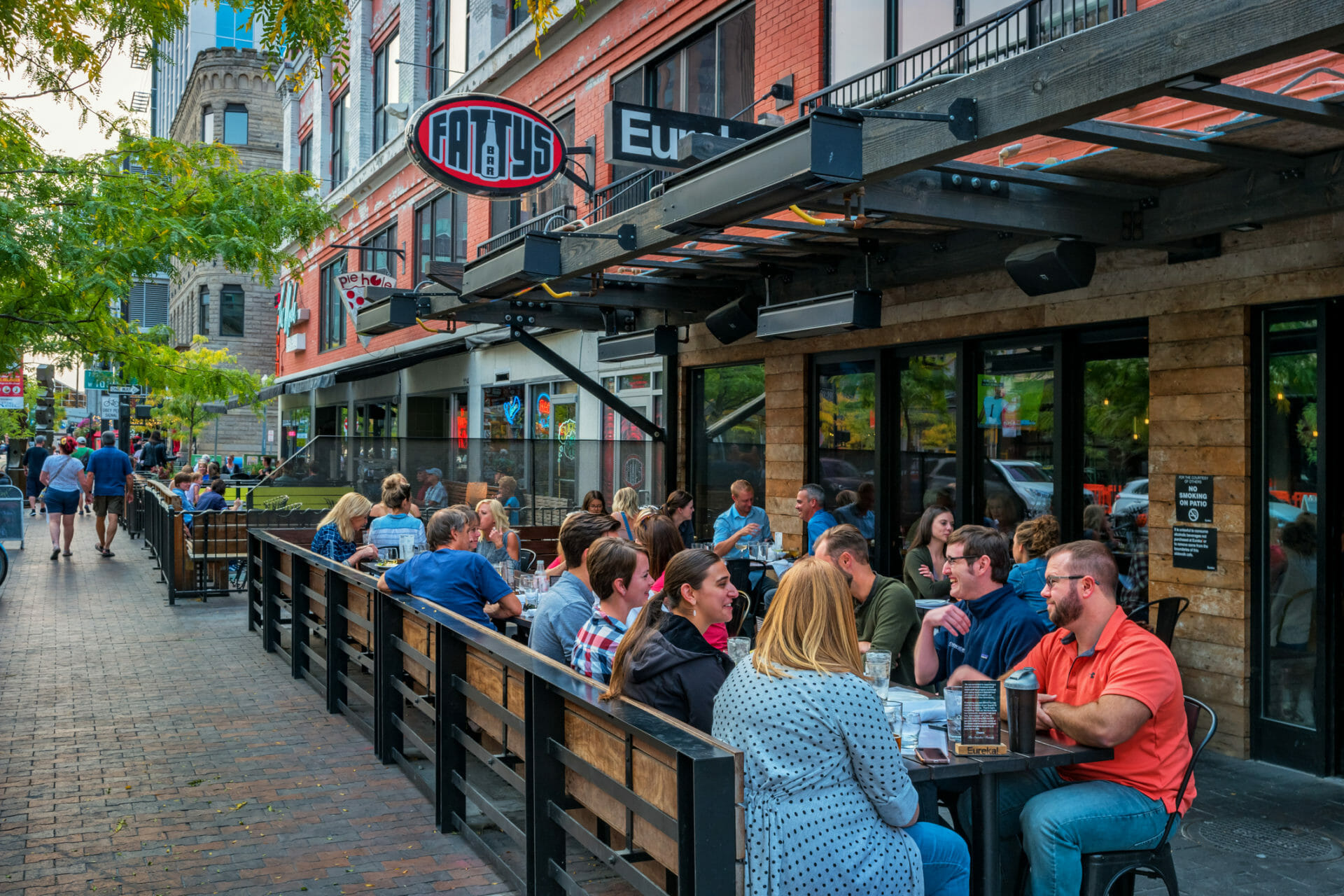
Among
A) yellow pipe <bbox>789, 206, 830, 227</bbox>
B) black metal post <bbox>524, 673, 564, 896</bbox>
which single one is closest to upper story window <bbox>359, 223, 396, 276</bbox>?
yellow pipe <bbox>789, 206, 830, 227</bbox>

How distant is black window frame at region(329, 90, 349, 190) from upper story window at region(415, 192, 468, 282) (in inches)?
250

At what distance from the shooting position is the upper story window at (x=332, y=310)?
29.6 metres

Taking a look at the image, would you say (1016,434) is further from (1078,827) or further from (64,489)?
(64,489)

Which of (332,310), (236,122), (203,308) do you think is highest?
(236,122)

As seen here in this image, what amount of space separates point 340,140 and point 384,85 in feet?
14.3

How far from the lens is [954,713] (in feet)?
13.4

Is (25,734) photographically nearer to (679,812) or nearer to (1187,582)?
(679,812)

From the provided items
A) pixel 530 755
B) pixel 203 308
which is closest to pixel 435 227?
pixel 530 755

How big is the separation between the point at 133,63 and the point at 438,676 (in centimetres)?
456

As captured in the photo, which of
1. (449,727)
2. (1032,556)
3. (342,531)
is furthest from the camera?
(342,531)

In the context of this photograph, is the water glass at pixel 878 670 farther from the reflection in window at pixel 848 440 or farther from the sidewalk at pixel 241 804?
the reflection in window at pixel 848 440

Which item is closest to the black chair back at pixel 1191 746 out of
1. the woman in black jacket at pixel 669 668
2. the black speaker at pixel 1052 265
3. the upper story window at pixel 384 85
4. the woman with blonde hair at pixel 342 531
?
the woman in black jacket at pixel 669 668

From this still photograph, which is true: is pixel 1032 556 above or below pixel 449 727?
above

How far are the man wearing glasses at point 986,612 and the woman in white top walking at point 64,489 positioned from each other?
16744 millimetres
